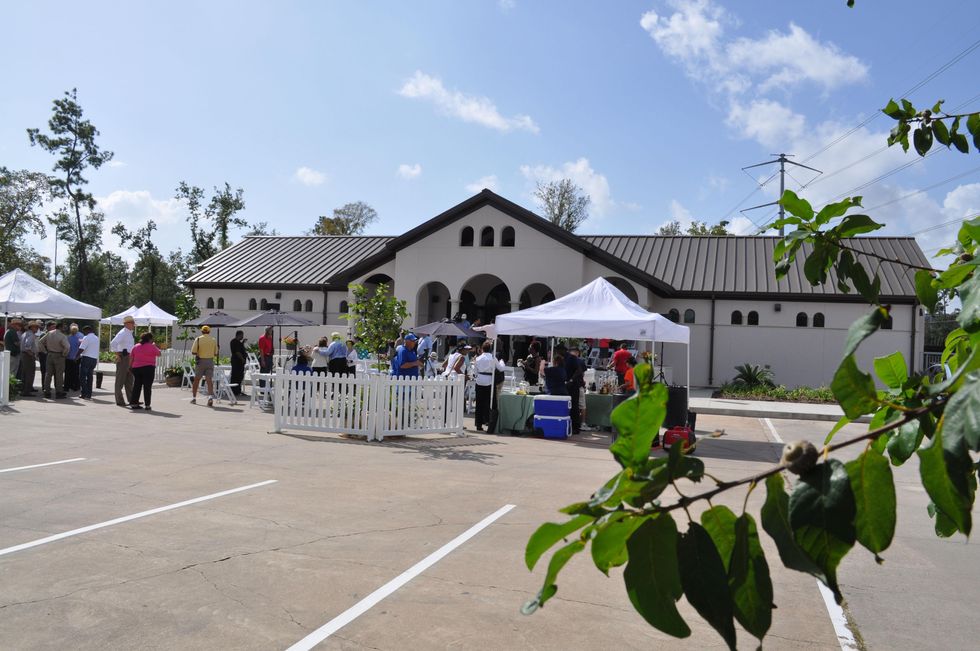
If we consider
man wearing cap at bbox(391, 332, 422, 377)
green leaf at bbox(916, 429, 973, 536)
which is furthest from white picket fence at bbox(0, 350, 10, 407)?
green leaf at bbox(916, 429, 973, 536)

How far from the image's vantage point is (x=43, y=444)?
10.4 m

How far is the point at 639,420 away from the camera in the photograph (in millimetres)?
936

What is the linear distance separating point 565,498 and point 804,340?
74.3 ft

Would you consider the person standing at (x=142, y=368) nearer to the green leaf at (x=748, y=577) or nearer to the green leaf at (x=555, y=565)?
the green leaf at (x=555, y=565)

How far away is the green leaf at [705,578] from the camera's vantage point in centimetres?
90

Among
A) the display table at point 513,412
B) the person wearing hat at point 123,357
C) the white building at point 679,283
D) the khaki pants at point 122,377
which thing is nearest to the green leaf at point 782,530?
the display table at point 513,412

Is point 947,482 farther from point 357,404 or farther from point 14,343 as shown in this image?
point 14,343

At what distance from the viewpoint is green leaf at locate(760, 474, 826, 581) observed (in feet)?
2.84

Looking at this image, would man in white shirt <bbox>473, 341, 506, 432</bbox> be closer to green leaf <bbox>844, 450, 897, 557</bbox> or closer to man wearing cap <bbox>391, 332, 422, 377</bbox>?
man wearing cap <bbox>391, 332, 422, 377</bbox>

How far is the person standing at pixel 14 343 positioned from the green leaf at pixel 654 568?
19.7 m

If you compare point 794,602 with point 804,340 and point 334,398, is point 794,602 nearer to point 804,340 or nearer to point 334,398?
point 334,398

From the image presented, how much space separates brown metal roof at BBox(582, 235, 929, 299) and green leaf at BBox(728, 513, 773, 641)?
90.1 ft

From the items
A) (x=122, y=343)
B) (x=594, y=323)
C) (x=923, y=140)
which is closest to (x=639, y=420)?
(x=923, y=140)

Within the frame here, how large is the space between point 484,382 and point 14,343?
11529mm
